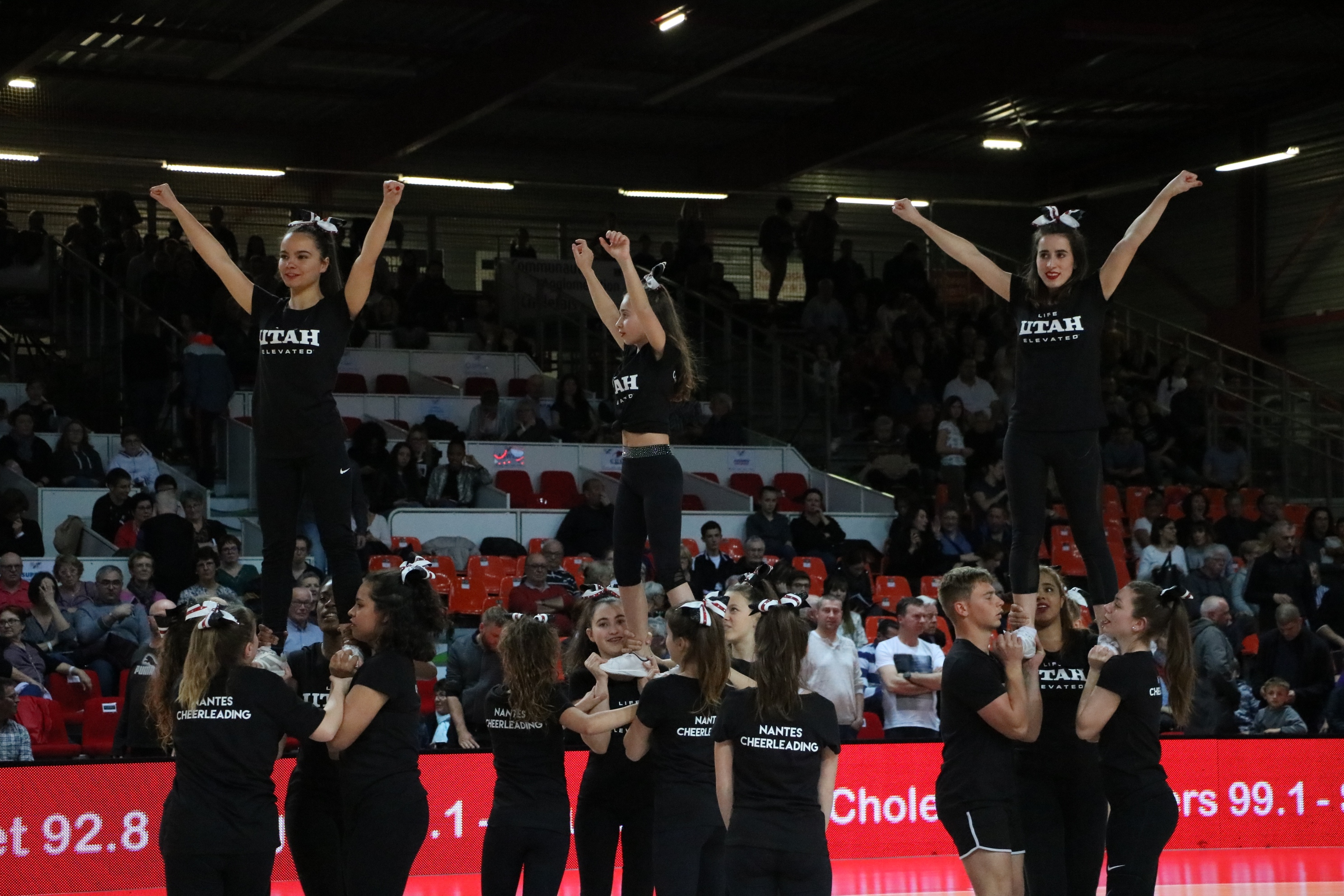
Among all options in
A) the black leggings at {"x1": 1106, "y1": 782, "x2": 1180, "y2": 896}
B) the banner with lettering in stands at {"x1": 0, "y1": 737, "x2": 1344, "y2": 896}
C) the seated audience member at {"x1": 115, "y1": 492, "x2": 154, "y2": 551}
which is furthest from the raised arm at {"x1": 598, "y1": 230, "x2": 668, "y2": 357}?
the seated audience member at {"x1": 115, "y1": 492, "x2": 154, "y2": 551}

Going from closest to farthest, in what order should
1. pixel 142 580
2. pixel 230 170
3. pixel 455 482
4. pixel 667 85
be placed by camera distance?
pixel 142 580, pixel 455 482, pixel 230 170, pixel 667 85

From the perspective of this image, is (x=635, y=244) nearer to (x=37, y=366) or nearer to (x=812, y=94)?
(x=812, y=94)

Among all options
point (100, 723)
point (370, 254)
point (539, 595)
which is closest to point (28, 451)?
point (100, 723)

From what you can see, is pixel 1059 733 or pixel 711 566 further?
pixel 711 566

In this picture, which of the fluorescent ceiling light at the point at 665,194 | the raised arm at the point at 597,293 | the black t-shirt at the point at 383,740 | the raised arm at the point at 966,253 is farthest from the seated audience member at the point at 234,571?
the fluorescent ceiling light at the point at 665,194

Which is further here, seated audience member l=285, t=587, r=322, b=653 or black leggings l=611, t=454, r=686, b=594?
seated audience member l=285, t=587, r=322, b=653

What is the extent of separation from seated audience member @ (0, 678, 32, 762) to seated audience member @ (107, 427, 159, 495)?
16.1ft

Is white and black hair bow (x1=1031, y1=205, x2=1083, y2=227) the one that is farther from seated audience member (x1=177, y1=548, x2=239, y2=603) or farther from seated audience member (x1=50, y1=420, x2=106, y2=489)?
seated audience member (x1=50, y1=420, x2=106, y2=489)

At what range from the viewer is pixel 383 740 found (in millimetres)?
6566

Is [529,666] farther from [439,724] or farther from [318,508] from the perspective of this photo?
[439,724]

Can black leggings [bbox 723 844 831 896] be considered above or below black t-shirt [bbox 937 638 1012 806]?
below

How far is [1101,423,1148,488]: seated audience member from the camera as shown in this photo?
2105cm

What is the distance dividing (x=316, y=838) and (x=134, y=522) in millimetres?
9020

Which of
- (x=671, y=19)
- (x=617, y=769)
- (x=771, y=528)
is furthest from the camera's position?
(x=671, y=19)
